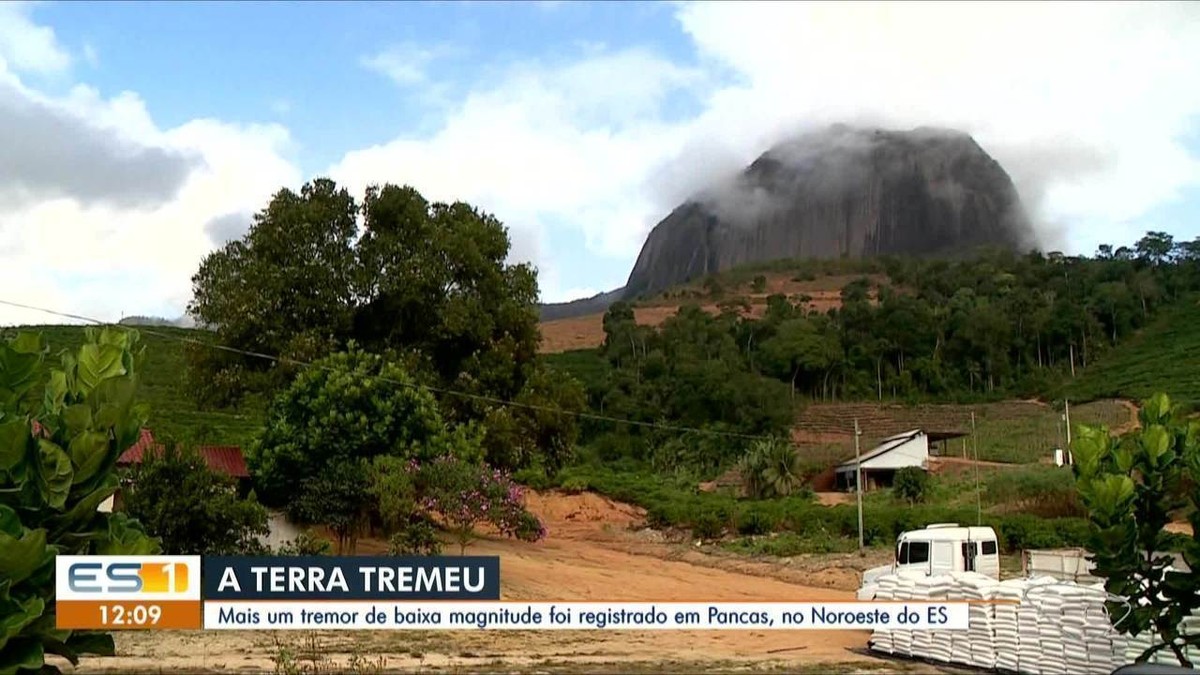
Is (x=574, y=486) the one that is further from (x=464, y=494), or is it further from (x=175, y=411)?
(x=464, y=494)

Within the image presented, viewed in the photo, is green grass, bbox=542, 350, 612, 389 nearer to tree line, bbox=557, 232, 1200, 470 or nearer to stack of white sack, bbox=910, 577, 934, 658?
tree line, bbox=557, 232, 1200, 470

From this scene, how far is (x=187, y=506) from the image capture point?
19.5 meters

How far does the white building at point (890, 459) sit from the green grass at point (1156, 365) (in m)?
16.0

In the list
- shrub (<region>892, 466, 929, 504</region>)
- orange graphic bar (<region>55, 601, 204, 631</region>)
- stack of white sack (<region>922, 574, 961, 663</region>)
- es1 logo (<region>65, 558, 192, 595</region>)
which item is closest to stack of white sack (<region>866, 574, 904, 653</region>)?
stack of white sack (<region>922, 574, 961, 663</region>)

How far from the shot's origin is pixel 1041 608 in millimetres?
12914

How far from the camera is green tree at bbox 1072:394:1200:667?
10.2 metres

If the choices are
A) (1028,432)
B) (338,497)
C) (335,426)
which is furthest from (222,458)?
(1028,432)

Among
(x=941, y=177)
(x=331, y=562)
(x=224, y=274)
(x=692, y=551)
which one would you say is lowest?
(x=692, y=551)

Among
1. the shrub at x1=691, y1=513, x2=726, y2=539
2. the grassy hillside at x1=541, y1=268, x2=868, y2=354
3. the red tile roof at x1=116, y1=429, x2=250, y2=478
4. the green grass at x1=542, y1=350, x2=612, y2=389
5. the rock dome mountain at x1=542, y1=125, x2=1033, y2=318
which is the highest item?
the rock dome mountain at x1=542, y1=125, x2=1033, y2=318

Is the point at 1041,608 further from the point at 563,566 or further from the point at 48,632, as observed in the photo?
the point at 563,566

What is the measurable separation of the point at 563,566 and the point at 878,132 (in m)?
147

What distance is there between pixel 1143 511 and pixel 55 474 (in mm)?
9797

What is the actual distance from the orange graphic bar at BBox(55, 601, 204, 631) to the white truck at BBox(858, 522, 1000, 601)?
1404 centimetres

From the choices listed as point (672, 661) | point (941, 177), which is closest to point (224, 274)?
point (672, 661)
